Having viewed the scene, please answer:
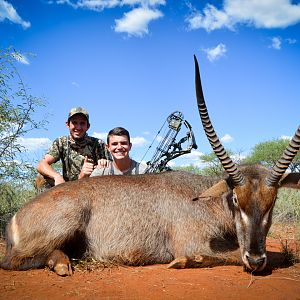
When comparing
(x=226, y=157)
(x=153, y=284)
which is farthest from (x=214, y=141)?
(x=153, y=284)

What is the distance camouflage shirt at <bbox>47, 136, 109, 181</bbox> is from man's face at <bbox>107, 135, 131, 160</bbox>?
123 cm

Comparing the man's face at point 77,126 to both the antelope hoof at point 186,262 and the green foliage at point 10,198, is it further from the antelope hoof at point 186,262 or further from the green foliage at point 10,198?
the antelope hoof at point 186,262

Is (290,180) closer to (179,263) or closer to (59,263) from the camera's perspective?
(179,263)

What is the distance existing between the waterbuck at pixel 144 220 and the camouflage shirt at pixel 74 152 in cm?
303

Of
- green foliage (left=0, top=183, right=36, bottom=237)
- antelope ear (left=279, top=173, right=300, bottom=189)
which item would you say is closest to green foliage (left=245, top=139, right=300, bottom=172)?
green foliage (left=0, top=183, right=36, bottom=237)

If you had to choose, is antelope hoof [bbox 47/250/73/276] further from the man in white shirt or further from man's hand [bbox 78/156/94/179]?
man's hand [bbox 78/156/94/179]

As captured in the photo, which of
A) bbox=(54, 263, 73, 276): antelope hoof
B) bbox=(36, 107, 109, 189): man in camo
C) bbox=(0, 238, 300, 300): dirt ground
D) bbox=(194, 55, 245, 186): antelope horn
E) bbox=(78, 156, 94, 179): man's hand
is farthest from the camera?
bbox=(36, 107, 109, 189): man in camo

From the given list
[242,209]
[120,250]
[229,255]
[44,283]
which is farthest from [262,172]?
[44,283]

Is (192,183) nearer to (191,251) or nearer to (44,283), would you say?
(191,251)

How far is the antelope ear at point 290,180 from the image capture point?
505 centimetres

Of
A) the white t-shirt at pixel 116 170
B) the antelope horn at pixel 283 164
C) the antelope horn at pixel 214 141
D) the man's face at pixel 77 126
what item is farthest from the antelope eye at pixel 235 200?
the man's face at pixel 77 126

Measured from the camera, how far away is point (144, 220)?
538 centimetres

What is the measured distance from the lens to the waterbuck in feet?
16.0

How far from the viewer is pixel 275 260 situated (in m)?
5.73
